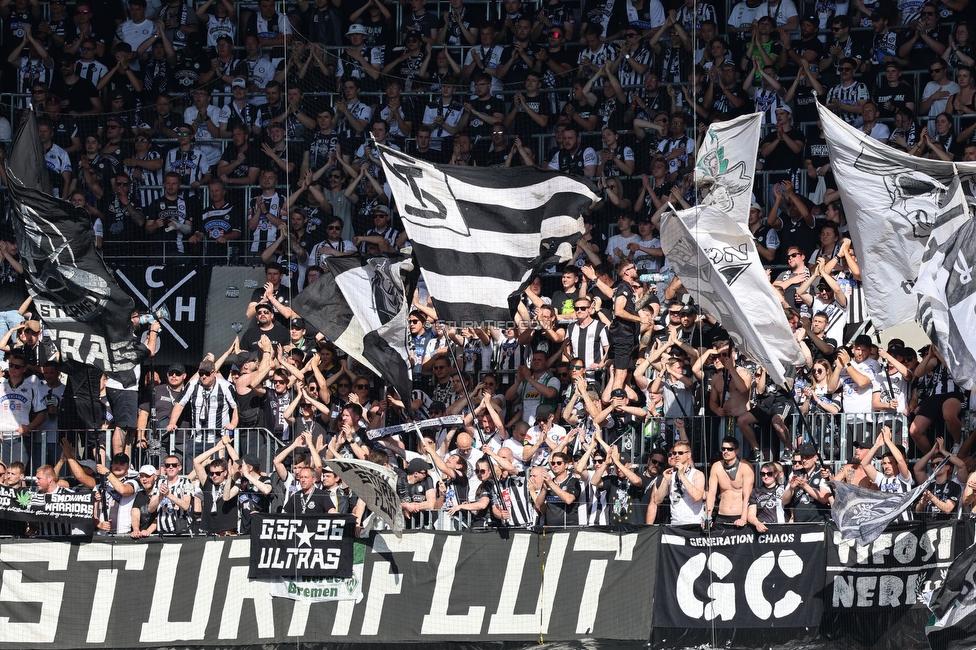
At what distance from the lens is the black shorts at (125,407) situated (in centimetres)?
1966

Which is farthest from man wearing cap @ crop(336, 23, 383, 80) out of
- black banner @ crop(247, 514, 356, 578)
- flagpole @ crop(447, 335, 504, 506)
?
black banner @ crop(247, 514, 356, 578)

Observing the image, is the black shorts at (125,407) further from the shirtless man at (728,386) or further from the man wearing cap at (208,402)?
the shirtless man at (728,386)

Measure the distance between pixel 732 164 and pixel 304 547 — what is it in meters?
6.24

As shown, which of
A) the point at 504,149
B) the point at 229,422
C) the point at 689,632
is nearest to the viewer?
the point at 689,632

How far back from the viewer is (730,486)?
17547 mm

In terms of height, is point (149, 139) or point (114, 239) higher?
point (149, 139)

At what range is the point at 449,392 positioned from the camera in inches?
763

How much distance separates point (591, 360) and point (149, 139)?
7055mm

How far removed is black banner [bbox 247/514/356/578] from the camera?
17938 mm

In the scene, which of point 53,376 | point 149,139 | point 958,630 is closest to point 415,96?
point 149,139

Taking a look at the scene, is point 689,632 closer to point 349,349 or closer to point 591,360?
point 591,360

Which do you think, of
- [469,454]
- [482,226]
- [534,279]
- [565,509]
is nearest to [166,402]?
[469,454]

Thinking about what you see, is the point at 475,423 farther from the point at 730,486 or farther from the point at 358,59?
the point at 358,59

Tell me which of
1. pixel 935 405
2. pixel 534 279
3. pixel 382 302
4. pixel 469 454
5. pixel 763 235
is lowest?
pixel 469 454
